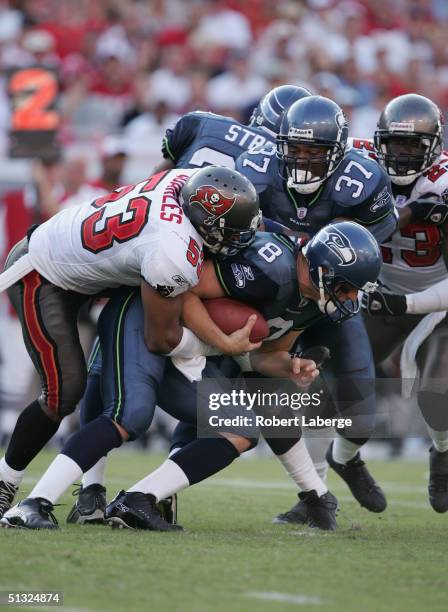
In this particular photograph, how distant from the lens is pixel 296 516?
508 cm

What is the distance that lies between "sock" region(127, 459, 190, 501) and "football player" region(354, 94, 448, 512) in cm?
150

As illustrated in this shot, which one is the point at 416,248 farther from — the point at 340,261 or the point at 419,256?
the point at 340,261

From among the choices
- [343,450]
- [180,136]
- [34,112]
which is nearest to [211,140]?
[180,136]

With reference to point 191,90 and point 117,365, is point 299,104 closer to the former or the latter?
point 117,365

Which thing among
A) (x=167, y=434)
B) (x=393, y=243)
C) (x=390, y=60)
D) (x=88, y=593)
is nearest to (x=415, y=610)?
(x=88, y=593)

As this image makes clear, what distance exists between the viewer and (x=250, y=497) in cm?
609

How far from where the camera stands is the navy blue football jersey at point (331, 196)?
16.0 feet

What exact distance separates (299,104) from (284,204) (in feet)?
1.45

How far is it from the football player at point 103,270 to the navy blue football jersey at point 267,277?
0.06 m

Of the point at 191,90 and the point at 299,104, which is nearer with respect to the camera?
the point at 299,104

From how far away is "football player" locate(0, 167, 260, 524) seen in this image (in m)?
4.13

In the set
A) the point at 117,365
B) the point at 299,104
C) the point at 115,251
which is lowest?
the point at 117,365

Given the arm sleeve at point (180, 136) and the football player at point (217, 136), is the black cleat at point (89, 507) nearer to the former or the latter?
the football player at point (217, 136)

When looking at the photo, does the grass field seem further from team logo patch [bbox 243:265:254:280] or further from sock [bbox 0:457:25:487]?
team logo patch [bbox 243:265:254:280]
